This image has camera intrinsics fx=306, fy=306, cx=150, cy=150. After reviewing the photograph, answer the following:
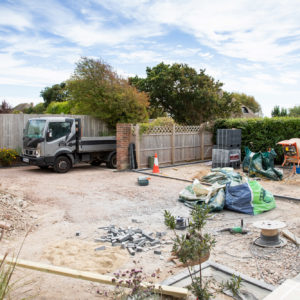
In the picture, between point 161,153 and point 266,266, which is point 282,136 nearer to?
point 161,153

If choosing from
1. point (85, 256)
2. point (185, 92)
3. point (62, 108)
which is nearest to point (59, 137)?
point (85, 256)

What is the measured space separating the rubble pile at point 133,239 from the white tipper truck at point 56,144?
685 cm

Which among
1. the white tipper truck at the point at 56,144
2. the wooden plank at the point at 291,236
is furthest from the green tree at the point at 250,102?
the wooden plank at the point at 291,236

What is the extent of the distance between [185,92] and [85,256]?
80.2ft

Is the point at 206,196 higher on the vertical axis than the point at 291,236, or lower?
higher

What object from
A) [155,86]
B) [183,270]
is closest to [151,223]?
[183,270]

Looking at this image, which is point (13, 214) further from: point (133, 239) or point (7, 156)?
point (7, 156)

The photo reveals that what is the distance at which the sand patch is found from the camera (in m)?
4.23

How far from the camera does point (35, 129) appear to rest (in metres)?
12.0

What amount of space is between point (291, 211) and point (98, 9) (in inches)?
308

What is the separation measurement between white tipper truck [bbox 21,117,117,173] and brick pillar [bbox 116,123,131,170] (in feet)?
3.02

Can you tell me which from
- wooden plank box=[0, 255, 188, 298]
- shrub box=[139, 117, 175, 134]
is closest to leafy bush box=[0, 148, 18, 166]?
shrub box=[139, 117, 175, 134]

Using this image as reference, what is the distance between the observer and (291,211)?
707 cm

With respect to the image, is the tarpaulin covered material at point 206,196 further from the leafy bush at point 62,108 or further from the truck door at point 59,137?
the leafy bush at point 62,108
